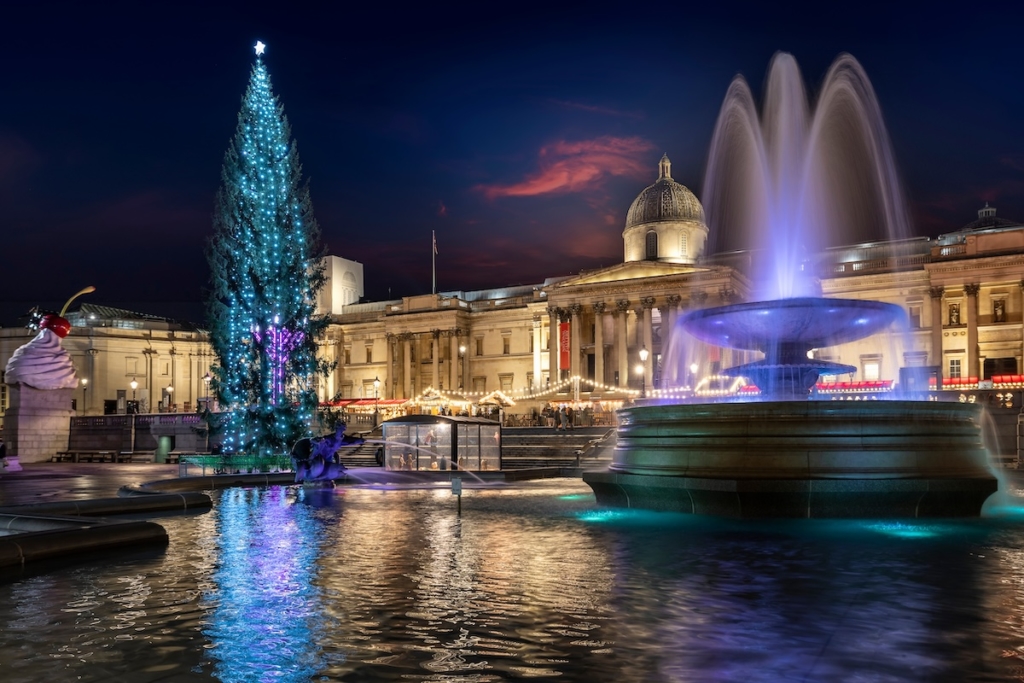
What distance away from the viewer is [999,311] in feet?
187

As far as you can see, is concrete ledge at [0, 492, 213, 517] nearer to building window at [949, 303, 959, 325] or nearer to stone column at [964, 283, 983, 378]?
stone column at [964, 283, 983, 378]

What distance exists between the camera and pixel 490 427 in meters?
26.4

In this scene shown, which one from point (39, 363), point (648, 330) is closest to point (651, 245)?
point (648, 330)

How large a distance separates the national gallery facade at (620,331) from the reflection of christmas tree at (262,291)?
88.8 ft

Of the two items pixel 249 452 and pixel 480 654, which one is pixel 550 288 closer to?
pixel 249 452

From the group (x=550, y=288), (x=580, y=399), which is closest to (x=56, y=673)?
(x=580, y=399)

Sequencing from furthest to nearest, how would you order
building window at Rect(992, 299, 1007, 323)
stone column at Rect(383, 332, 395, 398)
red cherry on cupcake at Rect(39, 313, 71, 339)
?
stone column at Rect(383, 332, 395, 398) < building window at Rect(992, 299, 1007, 323) < red cherry on cupcake at Rect(39, 313, 71, 339)

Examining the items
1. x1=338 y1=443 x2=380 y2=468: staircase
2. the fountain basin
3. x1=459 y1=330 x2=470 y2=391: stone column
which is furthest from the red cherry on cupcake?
x1=459 y1=330 x2=470 y2=391: stone column

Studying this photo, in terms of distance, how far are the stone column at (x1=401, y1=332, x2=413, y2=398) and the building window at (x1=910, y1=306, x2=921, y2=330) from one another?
39262 millimetres

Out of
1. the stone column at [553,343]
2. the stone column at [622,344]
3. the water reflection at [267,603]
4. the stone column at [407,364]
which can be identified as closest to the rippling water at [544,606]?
the water reflection at [267,603]

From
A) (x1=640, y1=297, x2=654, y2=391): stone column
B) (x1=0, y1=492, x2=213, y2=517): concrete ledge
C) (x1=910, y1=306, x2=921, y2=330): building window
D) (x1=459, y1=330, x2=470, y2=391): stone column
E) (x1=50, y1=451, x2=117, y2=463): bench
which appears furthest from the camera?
(x1=459, y1=330, x2=470, y2=391): stone column

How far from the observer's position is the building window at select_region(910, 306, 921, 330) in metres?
59.3

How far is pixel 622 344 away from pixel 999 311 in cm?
2417

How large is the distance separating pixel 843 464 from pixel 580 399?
48.4m
